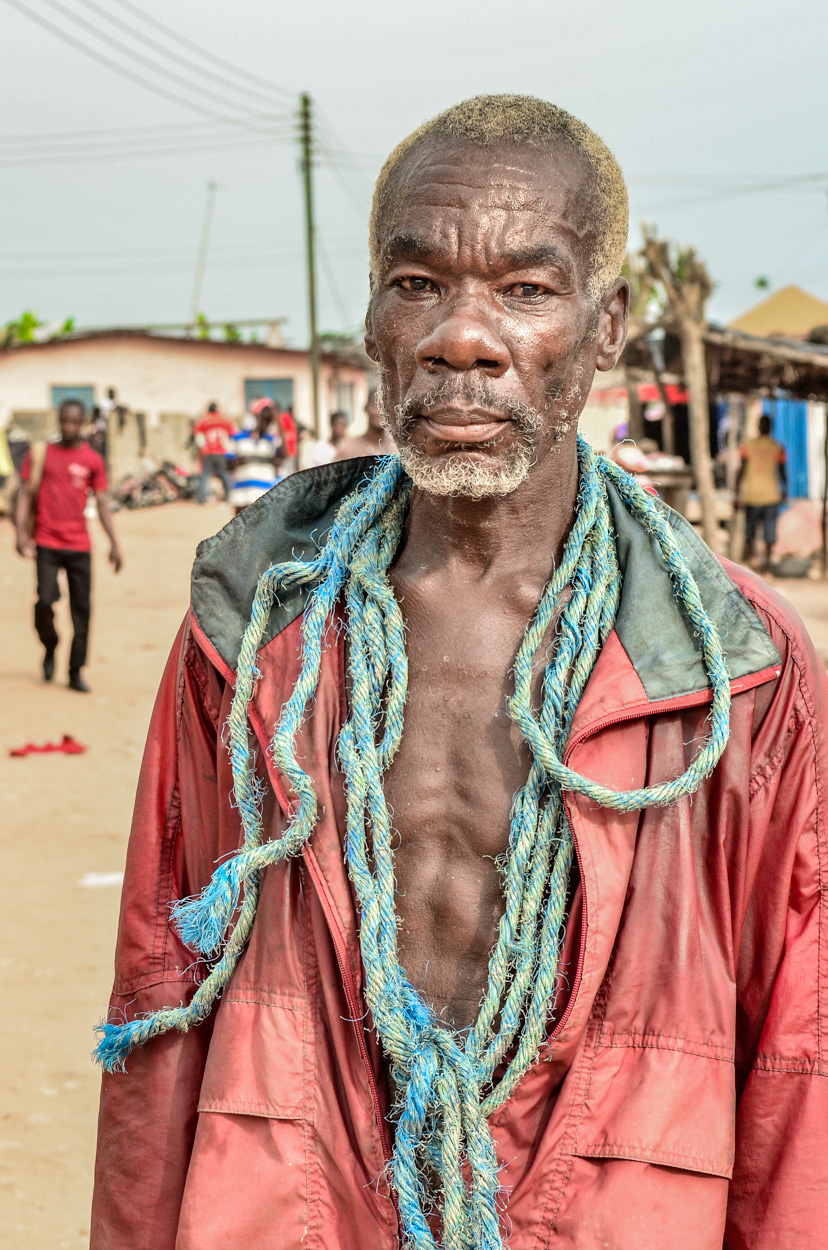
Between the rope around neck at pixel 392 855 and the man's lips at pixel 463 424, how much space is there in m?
0.21

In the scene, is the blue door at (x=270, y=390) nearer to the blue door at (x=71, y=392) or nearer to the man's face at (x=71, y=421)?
the blue door at (x=71, y=392)

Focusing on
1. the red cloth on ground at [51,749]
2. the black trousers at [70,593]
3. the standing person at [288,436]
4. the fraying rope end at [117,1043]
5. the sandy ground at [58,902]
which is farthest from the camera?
the standing person at [288,436]

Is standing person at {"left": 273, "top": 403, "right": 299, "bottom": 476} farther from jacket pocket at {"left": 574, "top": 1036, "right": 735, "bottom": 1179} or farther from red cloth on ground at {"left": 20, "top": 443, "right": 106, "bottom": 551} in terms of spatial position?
jacket pocket at {"left": 574, "top": 1036, "right": 735, "bottom": 1179}

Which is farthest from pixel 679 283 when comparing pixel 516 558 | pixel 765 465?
pixel 516 558

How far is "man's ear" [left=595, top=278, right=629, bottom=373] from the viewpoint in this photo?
1.73 m

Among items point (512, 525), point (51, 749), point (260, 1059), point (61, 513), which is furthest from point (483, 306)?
point (61, 513)

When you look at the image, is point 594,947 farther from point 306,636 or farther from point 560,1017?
point 306,636

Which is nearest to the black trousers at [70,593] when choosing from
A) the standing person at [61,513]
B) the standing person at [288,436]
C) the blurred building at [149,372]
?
the standing person at [61,513]

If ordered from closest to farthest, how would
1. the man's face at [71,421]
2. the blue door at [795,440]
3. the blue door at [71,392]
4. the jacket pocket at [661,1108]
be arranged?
1. the jacket pocket at [661,1108]
2. the man's face at [71,421]
3. the blue door at [795,440]
4. the blue door at [71,392]

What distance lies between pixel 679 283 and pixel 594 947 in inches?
478

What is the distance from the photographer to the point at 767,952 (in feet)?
4.89

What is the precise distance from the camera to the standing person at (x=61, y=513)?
826 cm

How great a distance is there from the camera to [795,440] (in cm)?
2125

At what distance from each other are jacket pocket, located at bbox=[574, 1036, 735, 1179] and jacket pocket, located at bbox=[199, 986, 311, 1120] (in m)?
0.35
